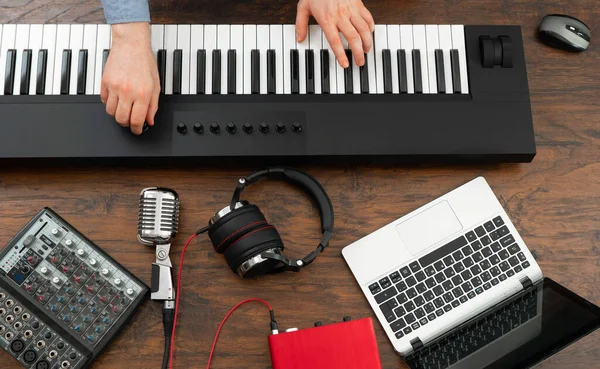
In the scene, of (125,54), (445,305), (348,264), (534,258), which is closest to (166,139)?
(125,54)

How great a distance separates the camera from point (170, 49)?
1311mm

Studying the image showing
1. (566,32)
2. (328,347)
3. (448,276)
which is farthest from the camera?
(566,32)

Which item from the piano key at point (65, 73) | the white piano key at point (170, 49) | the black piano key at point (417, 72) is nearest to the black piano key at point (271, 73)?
the white piano key at point (170, 49)

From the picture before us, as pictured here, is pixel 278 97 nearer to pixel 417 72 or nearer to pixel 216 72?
pixel 216 72

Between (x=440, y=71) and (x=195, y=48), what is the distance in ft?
1.80

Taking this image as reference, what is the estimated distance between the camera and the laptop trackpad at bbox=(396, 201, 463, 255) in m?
1.26

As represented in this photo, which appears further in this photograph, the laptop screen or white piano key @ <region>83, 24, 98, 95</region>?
white piano key @ <region>83, 24, 98, 95</region>

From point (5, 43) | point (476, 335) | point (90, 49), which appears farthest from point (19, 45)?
point (476, 335)

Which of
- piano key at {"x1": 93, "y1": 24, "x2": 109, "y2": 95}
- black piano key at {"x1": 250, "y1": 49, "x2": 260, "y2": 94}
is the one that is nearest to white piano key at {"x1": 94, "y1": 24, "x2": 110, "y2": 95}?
piano key at {"x1": 93, "y1": 24, "x2": 109, "y2": 95}

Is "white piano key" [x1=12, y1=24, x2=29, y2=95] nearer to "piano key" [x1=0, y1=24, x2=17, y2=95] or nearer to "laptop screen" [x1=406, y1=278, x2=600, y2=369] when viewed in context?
"piano key" [x1=0, y1=24, x2=17, y2=95]

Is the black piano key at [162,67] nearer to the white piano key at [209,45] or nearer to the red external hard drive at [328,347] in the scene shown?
the white piano key at [209,45]

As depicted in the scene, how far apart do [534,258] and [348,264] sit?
40 centimetres

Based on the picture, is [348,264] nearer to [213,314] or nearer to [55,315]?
[213,314]

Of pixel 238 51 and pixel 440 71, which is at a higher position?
pixel 238 51
